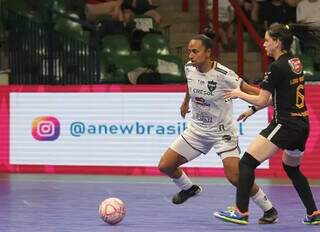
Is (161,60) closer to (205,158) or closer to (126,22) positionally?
(126,22)

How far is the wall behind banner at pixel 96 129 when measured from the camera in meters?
14.1

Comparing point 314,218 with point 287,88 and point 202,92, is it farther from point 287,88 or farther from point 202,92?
point 202,92

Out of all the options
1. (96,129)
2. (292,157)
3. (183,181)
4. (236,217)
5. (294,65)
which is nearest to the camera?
(294,65)

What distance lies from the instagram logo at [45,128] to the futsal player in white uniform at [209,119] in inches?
196

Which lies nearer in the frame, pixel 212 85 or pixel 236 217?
pixel 236 217

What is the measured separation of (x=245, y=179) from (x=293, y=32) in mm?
1615

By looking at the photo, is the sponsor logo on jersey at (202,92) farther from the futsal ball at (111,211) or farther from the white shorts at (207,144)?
the futsal ball at (111,211)

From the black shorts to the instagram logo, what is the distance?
631 cm

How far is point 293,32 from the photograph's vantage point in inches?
362

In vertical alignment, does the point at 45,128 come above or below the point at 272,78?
below

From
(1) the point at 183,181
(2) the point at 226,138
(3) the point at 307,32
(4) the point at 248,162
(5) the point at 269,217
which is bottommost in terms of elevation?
(5) the point at 269,217

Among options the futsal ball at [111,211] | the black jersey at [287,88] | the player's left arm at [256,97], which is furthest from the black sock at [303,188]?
the futsal ball at [111,211]

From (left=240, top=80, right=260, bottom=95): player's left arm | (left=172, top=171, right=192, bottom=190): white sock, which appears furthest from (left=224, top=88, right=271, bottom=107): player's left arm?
(left=172, top=171, right=192, bottom=190): white sock

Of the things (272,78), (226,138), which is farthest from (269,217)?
(272,78)
